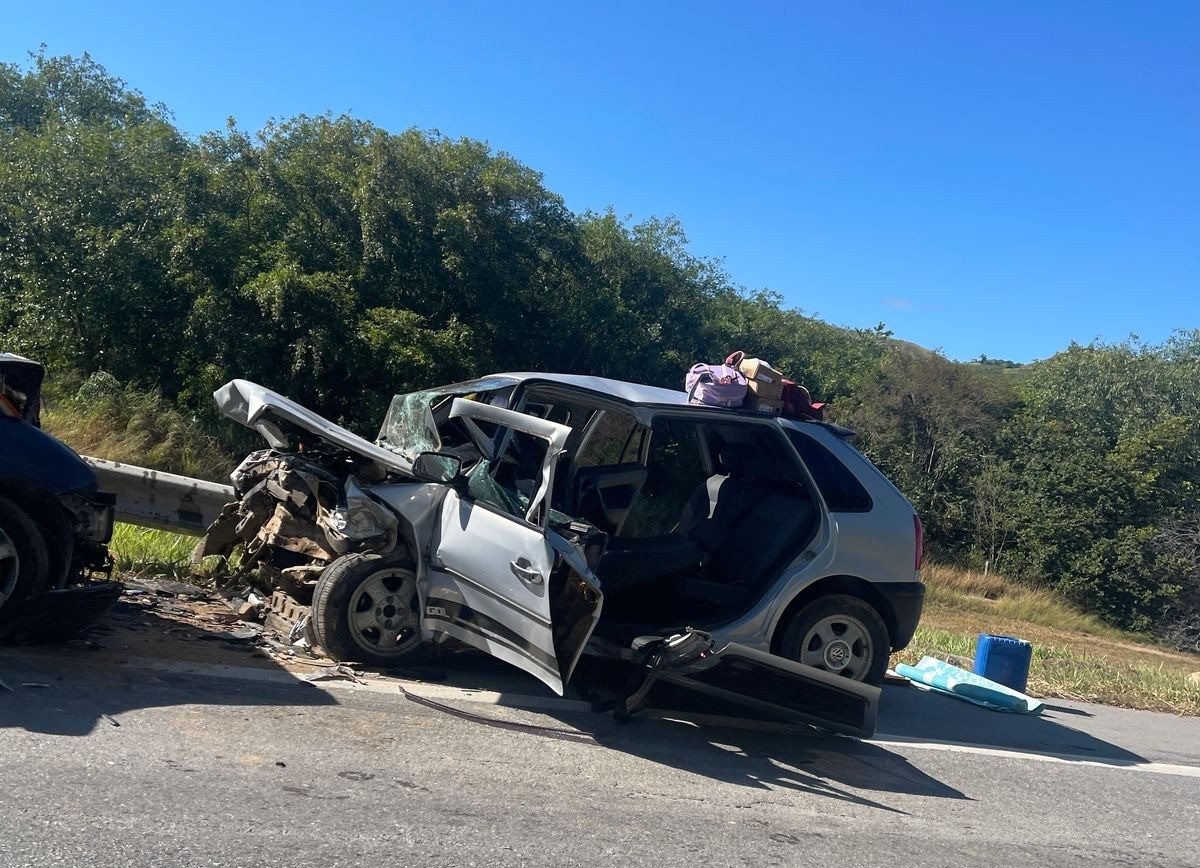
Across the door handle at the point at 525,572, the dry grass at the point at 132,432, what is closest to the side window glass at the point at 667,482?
the door handle at the point at 525,572

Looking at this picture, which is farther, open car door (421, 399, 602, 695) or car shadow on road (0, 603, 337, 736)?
open car door (421, 399, 602, 695)

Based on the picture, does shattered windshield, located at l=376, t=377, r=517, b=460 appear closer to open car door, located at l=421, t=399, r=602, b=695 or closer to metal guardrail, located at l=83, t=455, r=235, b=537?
open car door, located at l=421, t=399, r=602, b=695

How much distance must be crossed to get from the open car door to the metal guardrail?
345 cm

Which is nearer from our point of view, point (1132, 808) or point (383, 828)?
point (383, 828)

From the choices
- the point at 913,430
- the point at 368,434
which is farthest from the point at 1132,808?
Answer: the point at 913,430

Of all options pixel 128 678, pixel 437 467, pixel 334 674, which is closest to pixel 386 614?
pixel 334 674

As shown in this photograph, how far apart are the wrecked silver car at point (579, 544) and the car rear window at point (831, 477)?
0.01 m

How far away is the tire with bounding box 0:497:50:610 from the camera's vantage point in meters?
5.26

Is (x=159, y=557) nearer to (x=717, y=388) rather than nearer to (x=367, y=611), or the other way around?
(x=367, y=611)

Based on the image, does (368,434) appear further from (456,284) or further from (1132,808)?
(1132,808)

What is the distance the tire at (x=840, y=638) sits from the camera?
6234 mm

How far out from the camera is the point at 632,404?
602 cm

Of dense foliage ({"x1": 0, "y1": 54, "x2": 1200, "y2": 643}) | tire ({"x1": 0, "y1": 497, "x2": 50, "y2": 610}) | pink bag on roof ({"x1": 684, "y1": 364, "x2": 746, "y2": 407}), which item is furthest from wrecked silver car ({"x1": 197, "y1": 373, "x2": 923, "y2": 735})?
dense foliage ({"x1": 0, "y1": 54, "x2": 1200, "y2": 643})

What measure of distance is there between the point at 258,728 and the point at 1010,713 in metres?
5.52
